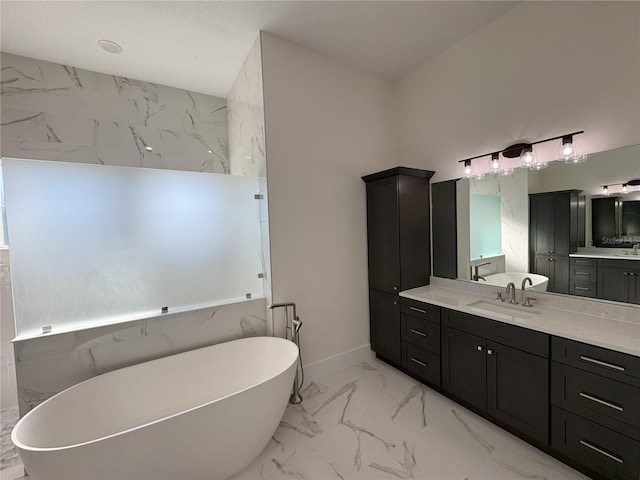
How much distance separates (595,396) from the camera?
142cm

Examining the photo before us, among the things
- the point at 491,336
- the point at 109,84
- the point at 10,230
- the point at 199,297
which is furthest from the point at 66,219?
the point at 491,336

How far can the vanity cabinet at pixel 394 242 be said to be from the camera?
260 cm

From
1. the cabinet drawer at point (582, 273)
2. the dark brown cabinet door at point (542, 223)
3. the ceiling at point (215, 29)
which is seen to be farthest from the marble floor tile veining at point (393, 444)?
the ceiling at point (215, 29)

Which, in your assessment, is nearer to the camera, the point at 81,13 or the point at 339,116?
the point at 81,13

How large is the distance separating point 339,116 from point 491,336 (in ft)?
7.93

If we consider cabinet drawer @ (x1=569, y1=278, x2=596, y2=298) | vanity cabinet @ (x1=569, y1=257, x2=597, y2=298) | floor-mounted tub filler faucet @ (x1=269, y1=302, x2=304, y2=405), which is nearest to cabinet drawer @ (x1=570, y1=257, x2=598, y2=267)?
vanity cabinet @ (x1=569, y1=257, x2=597, y2=298)

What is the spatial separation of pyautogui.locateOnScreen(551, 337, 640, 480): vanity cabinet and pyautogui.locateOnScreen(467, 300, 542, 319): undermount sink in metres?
0.34

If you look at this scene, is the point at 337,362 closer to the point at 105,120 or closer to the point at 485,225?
the point at 485,225

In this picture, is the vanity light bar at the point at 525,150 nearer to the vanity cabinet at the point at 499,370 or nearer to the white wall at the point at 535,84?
the white wall at the point at 535,84

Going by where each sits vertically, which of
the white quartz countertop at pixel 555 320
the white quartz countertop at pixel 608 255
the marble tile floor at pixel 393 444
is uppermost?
the white quartz countertop at pixel 608 255

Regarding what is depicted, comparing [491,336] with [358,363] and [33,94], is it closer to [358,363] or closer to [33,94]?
[358,363]

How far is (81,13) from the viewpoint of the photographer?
1.97 meters

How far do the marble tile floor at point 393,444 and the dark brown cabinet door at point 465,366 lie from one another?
0.17 m

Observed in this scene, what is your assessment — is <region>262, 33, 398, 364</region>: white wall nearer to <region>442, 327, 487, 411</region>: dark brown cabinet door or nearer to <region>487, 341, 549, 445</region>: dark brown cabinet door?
<region>442, 327, 487, 411</region>: dark brown cabinet door
